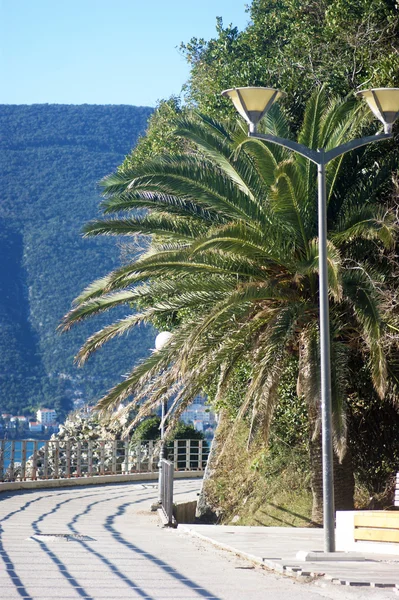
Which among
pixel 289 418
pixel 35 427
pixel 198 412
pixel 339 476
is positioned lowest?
pixel 339 476

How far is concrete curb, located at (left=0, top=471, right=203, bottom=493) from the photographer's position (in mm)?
23642

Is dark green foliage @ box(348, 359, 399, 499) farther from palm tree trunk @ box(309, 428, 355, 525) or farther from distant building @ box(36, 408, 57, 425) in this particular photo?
distant building @ box(36, 408, 57, 425)

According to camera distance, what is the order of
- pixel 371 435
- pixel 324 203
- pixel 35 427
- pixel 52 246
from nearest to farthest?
pixel 324 203 < pixel 371 435 < pixel 35 427 < pixel 52 246

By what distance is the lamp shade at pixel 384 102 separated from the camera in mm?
11125

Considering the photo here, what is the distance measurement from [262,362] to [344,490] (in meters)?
3.22

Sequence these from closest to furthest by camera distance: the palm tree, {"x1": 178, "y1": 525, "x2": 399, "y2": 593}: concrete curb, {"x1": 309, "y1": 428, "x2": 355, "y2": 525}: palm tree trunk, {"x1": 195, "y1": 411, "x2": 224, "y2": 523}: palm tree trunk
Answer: {"x1": 178, "y1": 525, "x2": 399, "y2": 593}: concrete curb, the palm tree, {"x1": 309, "y1": 428, "x2": 355, "y2": 525}: palm tree trunk, {"x1": 195, "y1": 411, "x2": 224, "y2": 523}: palm tree trunk

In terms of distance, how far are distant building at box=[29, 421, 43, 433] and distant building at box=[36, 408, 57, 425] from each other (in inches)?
25.5

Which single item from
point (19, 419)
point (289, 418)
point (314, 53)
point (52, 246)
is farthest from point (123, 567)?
point (52, 246)

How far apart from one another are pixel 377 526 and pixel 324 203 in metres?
3.83

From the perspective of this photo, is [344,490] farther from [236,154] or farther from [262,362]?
[236,154]

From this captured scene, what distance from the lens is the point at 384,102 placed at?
11.3 meters

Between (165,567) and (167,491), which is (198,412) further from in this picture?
(165,567)

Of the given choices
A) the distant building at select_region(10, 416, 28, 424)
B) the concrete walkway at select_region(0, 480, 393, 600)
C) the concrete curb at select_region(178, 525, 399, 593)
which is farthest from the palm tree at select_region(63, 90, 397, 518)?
the distant building at select_region(10, 416, 28, 424)

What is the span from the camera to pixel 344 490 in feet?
49.3
